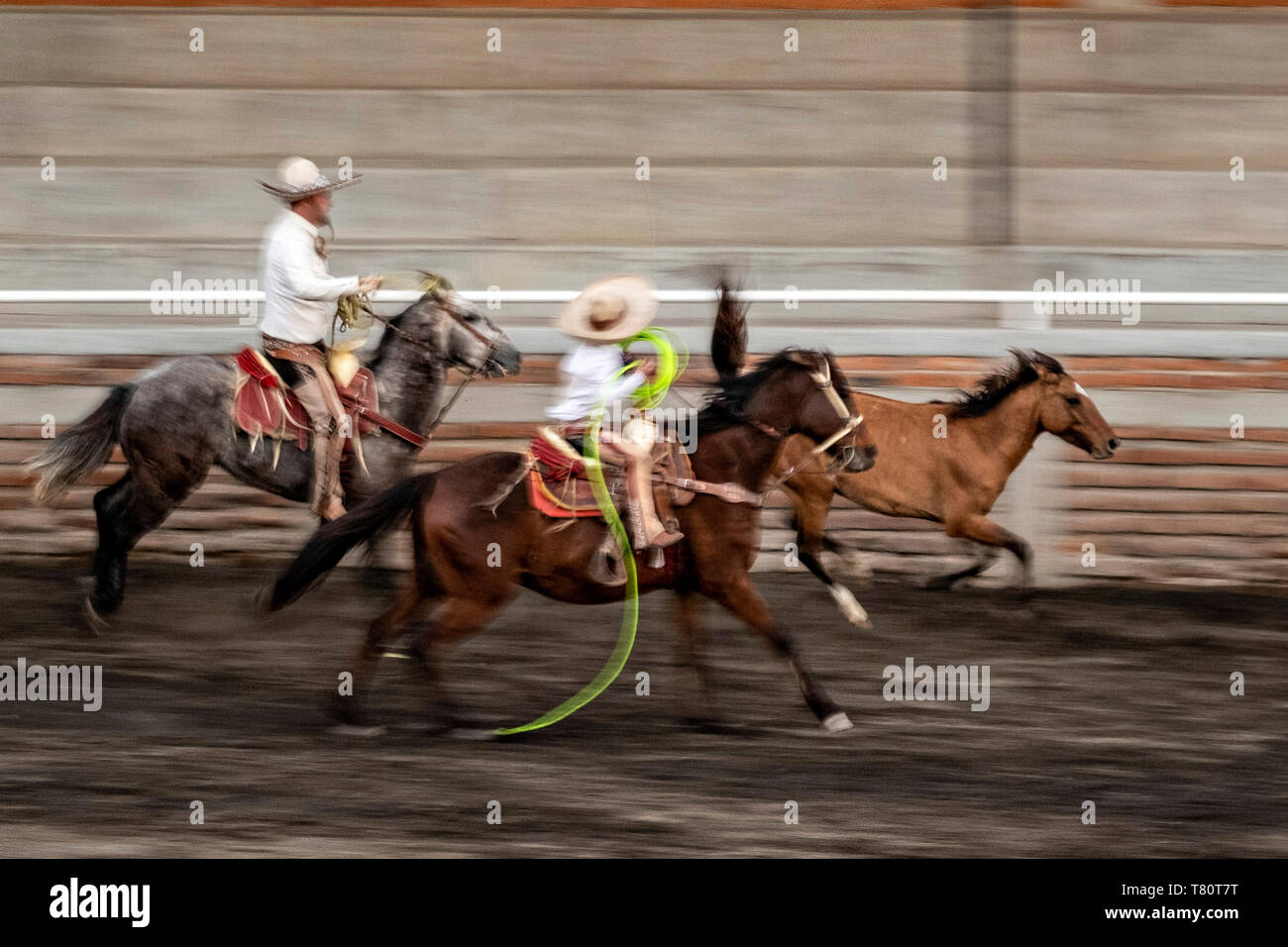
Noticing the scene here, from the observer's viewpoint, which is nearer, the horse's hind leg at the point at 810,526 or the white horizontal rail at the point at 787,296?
the horse's hind leg at the point at 810,526

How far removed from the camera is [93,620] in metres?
8.53

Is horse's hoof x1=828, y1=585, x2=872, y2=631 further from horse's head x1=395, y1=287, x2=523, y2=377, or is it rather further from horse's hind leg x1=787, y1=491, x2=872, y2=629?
horse's head x1=395, y1=287, x2=523, y2=377

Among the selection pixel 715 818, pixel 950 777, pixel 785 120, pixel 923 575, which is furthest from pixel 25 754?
pixel 785 120

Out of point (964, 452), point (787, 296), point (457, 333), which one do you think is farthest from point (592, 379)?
point (787, 296)

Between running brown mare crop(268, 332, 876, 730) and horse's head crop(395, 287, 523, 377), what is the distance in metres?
1.79

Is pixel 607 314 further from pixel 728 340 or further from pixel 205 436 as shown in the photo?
pixel 205 436

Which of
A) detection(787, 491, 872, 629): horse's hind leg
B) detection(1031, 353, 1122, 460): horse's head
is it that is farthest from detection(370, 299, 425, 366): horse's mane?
detection(1031, 353, 1122, 460): horse's head

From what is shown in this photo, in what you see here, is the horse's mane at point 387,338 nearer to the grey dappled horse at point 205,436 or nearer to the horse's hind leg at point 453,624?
the grey dappled horse at point 205,436

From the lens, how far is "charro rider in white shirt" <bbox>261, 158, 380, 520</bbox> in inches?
313

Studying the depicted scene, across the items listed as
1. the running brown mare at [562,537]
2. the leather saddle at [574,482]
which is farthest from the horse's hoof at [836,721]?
the leather saddle at [574,482]

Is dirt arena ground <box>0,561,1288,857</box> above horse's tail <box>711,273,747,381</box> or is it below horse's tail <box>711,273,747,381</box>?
below

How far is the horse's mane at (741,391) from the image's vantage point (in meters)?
6.90

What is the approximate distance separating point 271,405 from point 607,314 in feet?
7.87

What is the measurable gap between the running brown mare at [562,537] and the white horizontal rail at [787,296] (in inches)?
138
